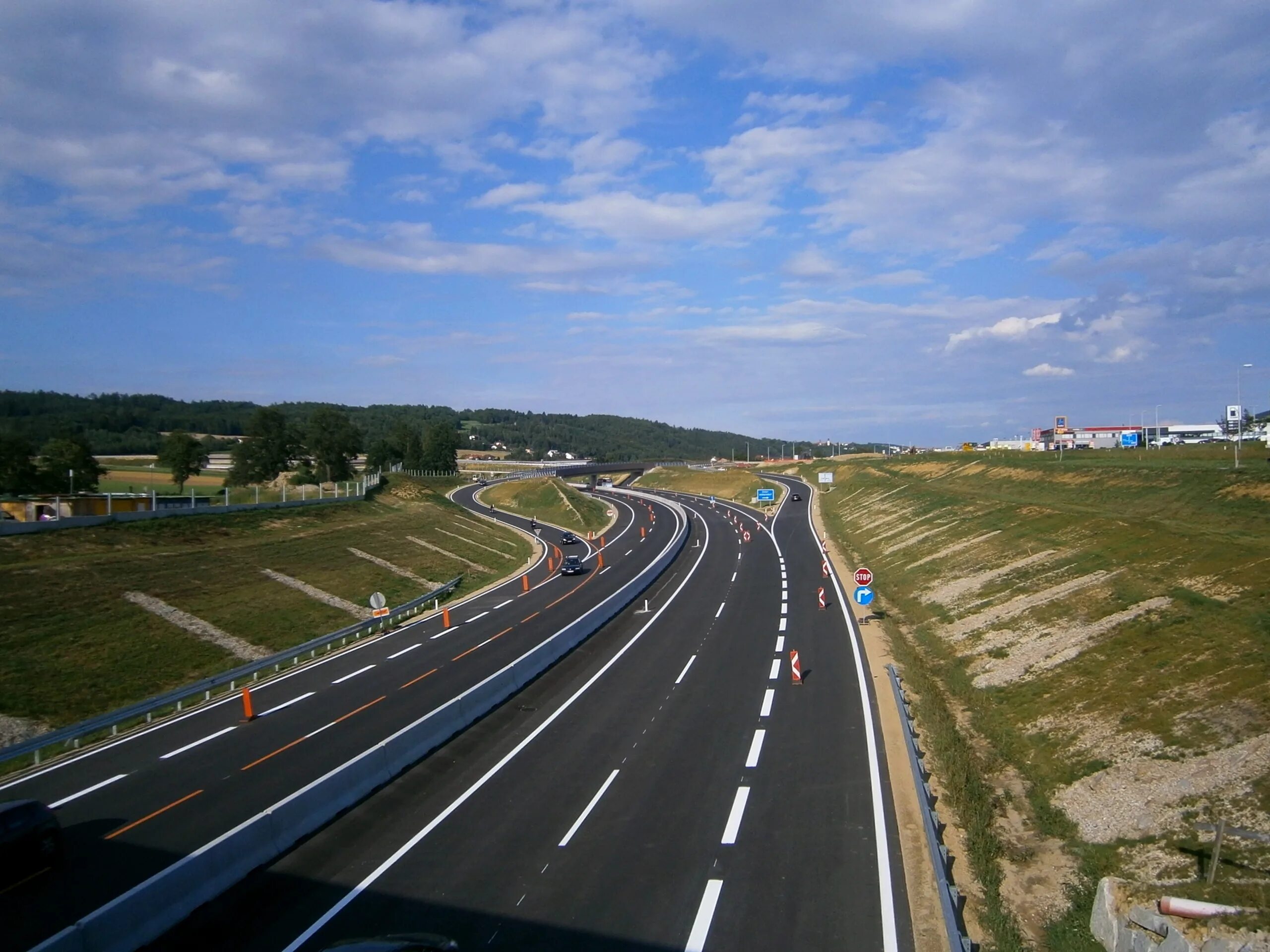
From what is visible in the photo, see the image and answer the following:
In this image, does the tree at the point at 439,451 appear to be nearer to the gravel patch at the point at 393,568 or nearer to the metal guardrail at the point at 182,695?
the gravel patch at the point at 393,568

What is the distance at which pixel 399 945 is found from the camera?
9.77 meters

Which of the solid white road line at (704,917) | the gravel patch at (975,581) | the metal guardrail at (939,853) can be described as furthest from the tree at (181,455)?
the solid white road line at (704,917)

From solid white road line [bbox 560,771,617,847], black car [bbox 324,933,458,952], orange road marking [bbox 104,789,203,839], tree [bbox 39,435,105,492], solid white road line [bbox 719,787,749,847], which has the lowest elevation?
orange road marking [bbox 104,789,203,839]

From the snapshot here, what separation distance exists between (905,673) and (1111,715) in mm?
7927

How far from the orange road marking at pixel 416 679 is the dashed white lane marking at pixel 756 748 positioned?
469 inches

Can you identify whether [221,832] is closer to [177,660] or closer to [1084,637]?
[177,660]

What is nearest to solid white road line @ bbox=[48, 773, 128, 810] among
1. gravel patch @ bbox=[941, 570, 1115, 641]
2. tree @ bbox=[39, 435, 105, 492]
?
gravel patch @ bbox=[941, 570, 1115, 641]

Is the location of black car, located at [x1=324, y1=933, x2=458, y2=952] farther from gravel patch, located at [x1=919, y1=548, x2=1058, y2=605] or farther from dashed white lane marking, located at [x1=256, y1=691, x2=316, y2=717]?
gravel patch, located at [x1=919, y1=548, x2=1058, y2=605]

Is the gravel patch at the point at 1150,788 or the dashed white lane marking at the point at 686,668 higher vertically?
the gravel patch at the point at 1150,788

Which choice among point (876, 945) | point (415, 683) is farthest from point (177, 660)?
point (876, 945)

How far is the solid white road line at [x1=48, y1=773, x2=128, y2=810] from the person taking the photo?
1778 cm

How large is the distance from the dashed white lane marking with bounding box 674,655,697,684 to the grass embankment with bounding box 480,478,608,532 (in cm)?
5755

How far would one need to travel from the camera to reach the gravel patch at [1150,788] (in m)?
15.2

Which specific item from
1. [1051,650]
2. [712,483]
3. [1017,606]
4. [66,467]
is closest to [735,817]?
[1051,650]
